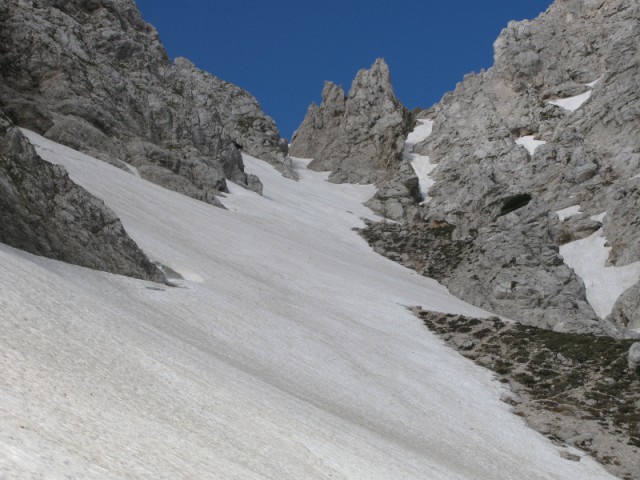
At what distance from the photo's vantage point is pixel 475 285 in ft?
183

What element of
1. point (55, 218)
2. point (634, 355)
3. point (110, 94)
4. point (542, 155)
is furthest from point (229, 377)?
point (542, 155)

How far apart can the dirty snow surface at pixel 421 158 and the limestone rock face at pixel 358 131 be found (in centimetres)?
241

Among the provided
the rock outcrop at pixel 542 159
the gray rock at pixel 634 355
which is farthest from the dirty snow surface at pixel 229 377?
the gray rock at pixel 634 355

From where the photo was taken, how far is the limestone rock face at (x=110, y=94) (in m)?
65.2

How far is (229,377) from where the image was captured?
19438 millimetres

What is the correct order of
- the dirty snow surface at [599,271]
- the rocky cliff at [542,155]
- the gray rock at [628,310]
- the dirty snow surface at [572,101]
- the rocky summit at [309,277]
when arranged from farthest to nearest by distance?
1. the dirty snow surface at [572,101]
2. the dirty snow surface at [599,271]
3. the rocky cliff at [542,155]
4. the gray rock at [628,310]
5. the rocky summit at [309,277]

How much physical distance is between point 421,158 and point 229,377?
10627 cm

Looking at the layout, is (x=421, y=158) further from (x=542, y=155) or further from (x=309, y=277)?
(x=309, y=277)

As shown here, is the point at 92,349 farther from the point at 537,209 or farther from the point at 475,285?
the point at 537,209

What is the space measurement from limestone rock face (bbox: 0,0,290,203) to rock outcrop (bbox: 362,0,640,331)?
31.0 metres

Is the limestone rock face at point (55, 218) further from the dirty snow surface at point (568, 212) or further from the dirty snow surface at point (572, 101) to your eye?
the dirty snow surface at point (572, 101)

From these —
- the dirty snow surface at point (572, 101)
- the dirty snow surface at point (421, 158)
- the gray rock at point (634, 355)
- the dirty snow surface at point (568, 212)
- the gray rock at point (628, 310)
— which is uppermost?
the dirty snow surface at point (572, 101)

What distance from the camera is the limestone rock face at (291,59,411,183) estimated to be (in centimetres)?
12200

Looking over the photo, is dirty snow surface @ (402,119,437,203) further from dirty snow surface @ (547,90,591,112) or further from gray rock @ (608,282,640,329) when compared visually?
gray rock @ (608,282,640,329)
